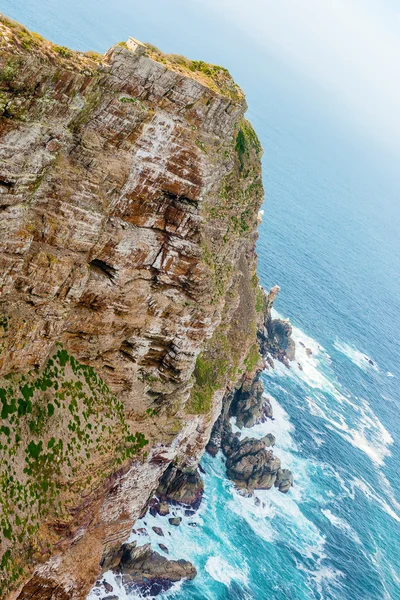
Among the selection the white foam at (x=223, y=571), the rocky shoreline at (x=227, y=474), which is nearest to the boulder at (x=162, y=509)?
the rocky shoreline at (x=227, y=474)

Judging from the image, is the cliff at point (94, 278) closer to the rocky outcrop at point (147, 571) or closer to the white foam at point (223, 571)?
the rocky outcrop at point (147, 571)

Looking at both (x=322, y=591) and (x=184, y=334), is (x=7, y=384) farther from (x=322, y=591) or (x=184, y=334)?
(x=322, y=591)

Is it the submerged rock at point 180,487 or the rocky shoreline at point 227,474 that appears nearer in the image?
the rocky shoreline at point 227,474

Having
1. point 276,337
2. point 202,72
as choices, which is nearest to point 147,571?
point 202,72

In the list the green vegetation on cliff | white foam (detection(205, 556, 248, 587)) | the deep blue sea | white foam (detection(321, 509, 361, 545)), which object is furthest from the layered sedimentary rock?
the green vegetation on cliff

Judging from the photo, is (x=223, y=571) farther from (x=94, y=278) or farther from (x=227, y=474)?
(x=94, y=278)

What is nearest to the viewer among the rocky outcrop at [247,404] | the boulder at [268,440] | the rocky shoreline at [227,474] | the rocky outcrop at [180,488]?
the rocky shoreline at [227,474]

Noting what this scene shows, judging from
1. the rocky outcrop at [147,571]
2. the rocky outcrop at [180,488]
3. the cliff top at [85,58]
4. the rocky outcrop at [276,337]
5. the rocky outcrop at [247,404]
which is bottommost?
the rocky outcrop at [147,571]
